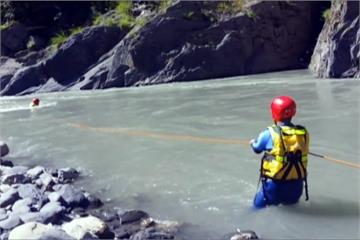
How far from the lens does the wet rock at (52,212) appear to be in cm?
595

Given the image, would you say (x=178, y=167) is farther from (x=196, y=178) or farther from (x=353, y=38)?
(x=353, y=38)

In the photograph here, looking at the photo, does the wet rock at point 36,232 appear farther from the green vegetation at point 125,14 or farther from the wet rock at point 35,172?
the green vegetation at point 125,14

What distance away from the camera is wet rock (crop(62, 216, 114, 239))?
5395mm

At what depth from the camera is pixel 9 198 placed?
21.7ft

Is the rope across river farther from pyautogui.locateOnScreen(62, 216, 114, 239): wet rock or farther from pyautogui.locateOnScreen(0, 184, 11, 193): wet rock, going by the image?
pyautogui.locateOnScreen(62, 216, 114, 239): wet rock

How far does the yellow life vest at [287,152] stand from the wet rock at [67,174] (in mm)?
3185

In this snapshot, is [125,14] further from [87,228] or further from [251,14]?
[87,228]

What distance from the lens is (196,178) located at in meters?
Result: 7.36

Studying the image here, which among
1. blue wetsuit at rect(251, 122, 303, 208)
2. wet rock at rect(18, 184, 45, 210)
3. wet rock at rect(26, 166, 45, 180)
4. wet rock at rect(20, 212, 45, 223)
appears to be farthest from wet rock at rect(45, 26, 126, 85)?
blue wetsuit at rect(251, 122, 303, 208)

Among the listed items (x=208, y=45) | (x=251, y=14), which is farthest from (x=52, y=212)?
(x=251, y=14)

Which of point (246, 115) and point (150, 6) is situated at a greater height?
point (150, 6)

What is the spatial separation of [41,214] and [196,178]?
83.4 inches

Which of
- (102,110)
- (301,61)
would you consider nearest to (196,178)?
(102,110)

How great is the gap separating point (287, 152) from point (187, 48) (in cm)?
1703
